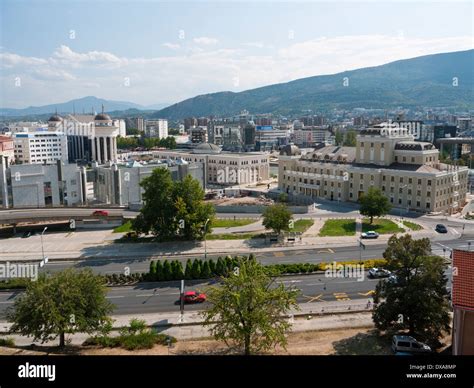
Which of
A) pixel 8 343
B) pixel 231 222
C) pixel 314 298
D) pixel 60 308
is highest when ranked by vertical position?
pixel 60 308

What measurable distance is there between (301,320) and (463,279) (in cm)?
848

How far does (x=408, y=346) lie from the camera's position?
16484mm

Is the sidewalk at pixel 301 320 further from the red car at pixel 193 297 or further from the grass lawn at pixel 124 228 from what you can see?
the grass lawn at pixel 124 228

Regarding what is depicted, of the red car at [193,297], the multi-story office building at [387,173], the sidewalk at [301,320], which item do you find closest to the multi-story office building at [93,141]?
the multi-story office building at [387,173]

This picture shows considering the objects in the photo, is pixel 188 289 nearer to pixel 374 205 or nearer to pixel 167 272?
pixel 167 272

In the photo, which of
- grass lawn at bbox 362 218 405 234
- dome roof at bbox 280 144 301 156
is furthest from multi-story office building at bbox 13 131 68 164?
grass lawn at bbox 362 218 405 234

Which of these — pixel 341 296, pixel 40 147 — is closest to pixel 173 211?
pixel 341 296

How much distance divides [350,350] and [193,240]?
67.2 feet

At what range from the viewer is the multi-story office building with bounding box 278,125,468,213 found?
1843 inches

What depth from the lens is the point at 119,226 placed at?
4169cm

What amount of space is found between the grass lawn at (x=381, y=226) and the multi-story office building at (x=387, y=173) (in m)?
7.98

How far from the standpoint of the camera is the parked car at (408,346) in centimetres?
1626
